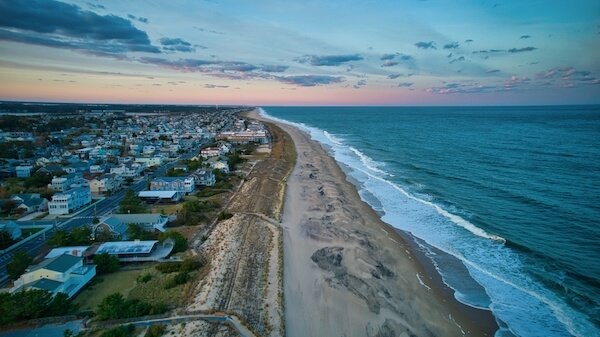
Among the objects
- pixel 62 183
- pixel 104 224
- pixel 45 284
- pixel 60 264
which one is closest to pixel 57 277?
pixel 45 284

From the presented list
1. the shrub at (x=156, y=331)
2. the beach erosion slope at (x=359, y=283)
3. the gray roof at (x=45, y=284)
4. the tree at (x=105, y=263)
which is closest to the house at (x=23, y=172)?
the tree at (x=105, y=263)

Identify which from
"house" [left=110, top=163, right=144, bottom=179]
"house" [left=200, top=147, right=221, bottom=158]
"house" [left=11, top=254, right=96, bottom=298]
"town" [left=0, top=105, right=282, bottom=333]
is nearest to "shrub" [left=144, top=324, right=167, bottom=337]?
"town" [left=0, top=105, right=282, bottom=333]

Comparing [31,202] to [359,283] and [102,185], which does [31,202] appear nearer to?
[102,185]

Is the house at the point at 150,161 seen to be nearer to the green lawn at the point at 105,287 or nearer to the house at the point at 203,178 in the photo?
the house at the point at 203,178

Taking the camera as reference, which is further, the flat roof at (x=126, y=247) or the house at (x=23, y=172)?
the house at (x=23, y=172)

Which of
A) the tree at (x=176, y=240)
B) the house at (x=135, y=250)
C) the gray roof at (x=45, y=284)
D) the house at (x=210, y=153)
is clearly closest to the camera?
the gray roof at (x=45, y=284)

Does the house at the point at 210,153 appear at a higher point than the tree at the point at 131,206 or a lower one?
higher
